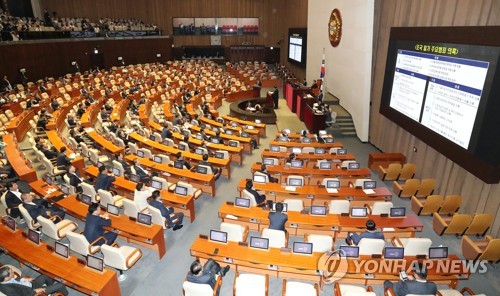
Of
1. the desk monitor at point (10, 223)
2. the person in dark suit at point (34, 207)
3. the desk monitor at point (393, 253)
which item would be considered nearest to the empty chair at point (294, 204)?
the desk monitor at point (393, 253)

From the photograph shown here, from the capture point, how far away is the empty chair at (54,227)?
7699 mm

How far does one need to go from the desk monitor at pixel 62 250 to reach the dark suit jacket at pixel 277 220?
4.41 m

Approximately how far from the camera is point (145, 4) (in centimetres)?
3816

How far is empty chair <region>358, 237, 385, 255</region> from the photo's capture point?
6812 mm

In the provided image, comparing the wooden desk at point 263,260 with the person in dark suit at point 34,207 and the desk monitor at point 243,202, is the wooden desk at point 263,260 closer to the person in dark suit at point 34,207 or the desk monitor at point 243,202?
the desk monitor at point 243,202

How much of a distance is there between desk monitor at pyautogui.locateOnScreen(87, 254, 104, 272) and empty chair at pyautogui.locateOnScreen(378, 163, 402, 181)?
10.2m

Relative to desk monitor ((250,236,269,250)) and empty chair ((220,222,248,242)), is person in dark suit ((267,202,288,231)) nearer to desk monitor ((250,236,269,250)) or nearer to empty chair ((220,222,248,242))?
empty chair ((220,222,248,242))

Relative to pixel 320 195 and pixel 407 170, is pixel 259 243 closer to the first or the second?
pixel 320 195

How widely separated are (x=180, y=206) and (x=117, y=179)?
2647 millimetres

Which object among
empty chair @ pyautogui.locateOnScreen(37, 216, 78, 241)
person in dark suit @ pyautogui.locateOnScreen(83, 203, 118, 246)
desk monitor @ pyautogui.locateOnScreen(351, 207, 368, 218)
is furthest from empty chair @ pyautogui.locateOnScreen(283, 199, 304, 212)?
empty chair @ pyautogui.locateOnScreen(37, 216, 78, 241)

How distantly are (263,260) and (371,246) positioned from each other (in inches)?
92.4

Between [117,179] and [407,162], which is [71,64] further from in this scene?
[407,162]

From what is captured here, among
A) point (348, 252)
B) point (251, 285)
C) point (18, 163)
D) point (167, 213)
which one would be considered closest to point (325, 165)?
point (348, 252)

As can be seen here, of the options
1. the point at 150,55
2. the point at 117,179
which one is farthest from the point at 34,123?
the point at 150,55
